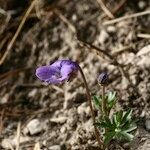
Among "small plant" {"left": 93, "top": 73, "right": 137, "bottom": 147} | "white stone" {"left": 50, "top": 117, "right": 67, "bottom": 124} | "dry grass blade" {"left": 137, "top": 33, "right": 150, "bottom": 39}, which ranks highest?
"dry grass blade" {"left": 137, "top": 33, "right": 150, "bottom": 39}

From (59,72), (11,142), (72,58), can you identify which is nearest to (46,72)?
(59,72)

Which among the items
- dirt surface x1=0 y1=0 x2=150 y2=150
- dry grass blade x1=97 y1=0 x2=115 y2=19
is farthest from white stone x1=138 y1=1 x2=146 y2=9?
dry grass blade x1=97 y1=0 x2=115 y2=19

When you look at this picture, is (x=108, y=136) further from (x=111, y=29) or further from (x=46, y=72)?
(x=111, y=29)

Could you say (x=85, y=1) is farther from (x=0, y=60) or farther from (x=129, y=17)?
(x=0, y=60)

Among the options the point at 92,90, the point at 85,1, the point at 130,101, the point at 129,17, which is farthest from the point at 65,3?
the point at 130,101

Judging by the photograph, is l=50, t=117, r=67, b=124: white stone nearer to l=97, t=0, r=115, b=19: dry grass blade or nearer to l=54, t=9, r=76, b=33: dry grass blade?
l=54, t=9, r=76, b=33: dry grass blade
